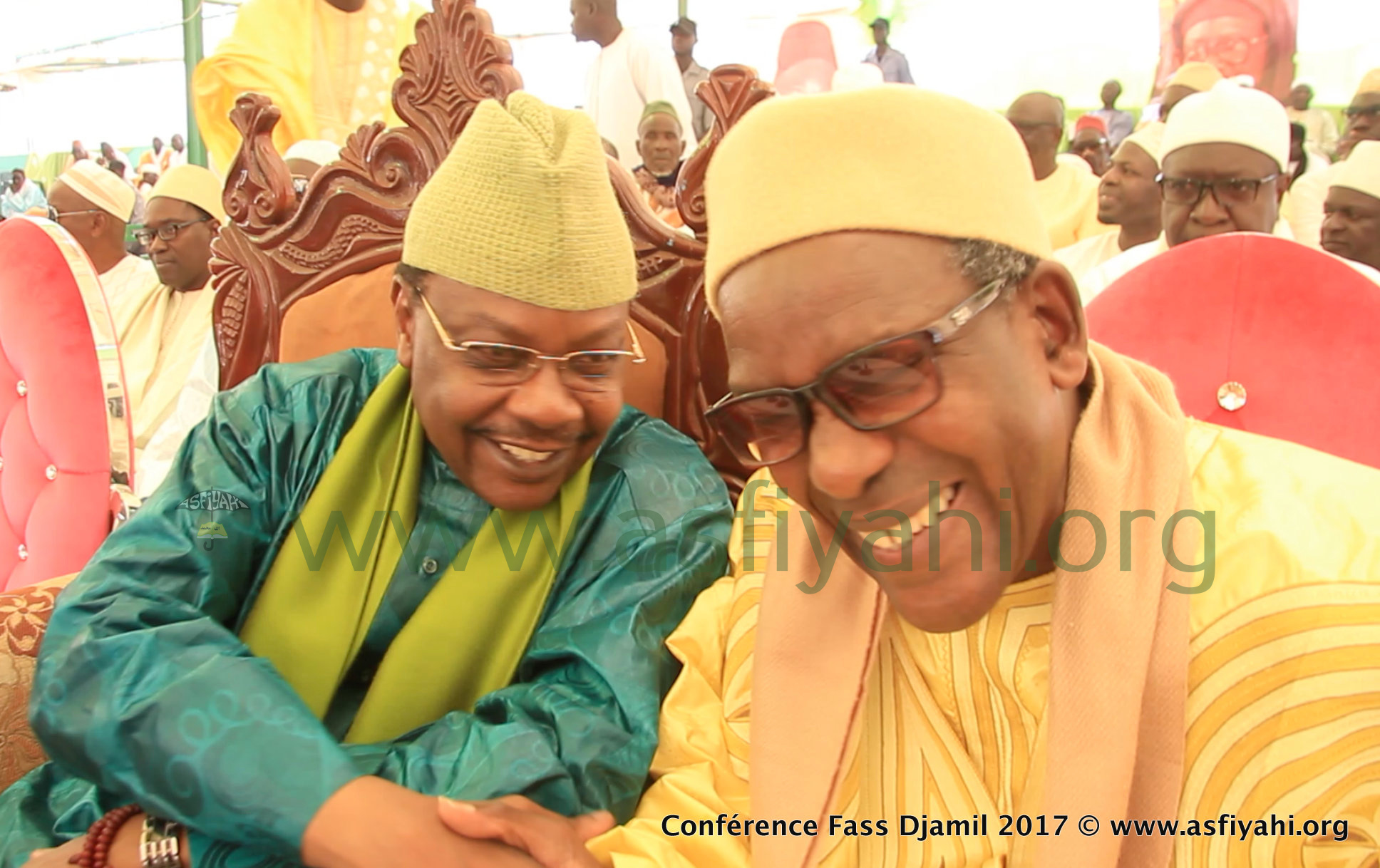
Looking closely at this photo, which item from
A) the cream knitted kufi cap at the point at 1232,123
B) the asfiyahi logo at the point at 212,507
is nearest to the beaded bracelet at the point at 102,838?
the asfiyahi logo at the point at 212,507

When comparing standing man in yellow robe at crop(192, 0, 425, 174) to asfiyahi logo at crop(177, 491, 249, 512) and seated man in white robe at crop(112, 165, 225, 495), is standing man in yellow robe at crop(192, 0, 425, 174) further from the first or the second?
asfiyahi logo at crop(177, 491, 249, 512)

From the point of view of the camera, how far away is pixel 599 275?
5.00ft

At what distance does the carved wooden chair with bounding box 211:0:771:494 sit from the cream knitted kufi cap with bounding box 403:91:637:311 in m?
0.43

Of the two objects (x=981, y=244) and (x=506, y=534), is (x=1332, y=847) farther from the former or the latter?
(x=506, y=534)

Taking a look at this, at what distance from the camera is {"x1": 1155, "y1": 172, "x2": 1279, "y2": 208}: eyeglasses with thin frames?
311 centimetres

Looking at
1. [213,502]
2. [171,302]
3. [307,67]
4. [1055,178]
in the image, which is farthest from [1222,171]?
[171,302]

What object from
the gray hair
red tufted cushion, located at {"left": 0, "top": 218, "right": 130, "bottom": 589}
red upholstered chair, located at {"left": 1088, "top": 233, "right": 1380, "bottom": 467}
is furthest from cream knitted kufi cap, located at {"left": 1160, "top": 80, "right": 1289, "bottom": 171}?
red tufted cushion, located at {"left": 0, "top": 218, "right": 130, "bottom": 589}

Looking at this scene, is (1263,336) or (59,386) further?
(59,386)

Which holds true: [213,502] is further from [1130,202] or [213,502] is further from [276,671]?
[1130,202]

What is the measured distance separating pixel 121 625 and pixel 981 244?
4.03ft

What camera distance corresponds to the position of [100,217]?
495 cm

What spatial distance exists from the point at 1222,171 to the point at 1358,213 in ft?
2.20

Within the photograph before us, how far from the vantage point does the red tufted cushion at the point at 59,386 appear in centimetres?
235

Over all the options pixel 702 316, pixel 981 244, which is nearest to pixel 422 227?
pixel 702 316
